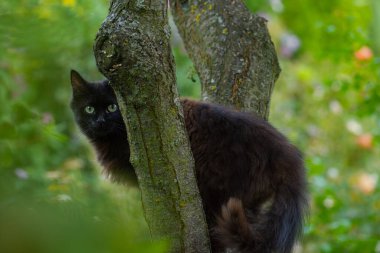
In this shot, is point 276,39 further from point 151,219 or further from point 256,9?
point 151,219

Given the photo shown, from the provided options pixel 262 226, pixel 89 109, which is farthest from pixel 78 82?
pixel 262 226

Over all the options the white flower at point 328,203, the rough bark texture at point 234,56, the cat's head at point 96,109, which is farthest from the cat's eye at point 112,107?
the white flower at point 328,203

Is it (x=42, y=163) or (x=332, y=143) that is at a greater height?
(x=332, y=143)

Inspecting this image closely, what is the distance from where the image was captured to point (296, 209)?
7.16 feet

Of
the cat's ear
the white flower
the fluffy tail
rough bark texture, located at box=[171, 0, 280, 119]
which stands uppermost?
rough bark texture, located at box=[171, 0, 280, 119]

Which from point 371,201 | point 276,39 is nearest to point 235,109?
point 371,201

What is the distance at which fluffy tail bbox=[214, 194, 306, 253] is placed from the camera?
1939mm

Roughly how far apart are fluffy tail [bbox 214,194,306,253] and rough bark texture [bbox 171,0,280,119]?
64 cm

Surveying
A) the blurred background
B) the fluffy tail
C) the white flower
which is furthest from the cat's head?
the white flower

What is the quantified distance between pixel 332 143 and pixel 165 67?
4875 mm

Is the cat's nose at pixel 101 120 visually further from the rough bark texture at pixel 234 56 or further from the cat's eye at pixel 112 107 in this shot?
the rough bark texture at pixel 234 56

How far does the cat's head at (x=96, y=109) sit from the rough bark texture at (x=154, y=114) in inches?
46.1

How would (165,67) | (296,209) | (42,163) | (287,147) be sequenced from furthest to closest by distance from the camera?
(42,163)
(287,147)
(296,209)
(165,67)

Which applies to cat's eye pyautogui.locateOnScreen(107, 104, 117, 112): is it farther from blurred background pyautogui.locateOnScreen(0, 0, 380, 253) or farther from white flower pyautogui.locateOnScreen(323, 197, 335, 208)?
white flower pyautogui.locateOnScreen(323, 197, 335, 208)
